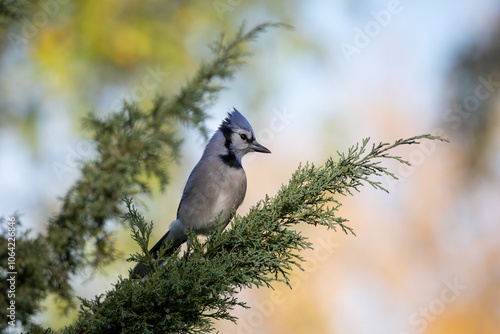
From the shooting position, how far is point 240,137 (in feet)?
9.30

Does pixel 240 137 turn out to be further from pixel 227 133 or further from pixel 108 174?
pixel 108 174

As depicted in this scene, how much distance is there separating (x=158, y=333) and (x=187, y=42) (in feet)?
13.6

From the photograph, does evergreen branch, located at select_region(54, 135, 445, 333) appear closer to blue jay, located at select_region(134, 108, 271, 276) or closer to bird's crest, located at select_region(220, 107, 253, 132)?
blue jay, located at select_region(134, 108, 271, 276)

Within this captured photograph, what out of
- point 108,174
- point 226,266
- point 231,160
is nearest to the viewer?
point 226,266

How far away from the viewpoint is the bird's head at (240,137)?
282 centimetres

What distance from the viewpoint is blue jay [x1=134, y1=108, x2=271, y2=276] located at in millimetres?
2660

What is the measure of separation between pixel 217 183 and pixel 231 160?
0.65ft

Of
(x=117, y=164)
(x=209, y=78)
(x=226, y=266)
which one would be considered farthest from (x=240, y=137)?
(x=226, y=266)

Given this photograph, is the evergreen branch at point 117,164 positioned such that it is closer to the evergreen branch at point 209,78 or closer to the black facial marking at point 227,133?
the evergreen branch at point 209,78

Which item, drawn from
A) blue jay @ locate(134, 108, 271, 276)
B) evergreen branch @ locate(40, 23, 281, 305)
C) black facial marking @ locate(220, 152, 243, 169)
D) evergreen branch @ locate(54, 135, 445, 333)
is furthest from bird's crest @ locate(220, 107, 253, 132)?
evergreen branch @ locate(54, 135, 445, 333)

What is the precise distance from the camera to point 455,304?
6.21 meters

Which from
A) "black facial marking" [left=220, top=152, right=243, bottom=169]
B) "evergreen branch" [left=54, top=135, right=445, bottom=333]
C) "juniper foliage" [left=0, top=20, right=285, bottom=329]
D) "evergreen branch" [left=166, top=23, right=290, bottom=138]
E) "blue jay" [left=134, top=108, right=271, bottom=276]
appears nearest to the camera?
"evergreen branch" [left=54, top=135, right=445, bottom=333]

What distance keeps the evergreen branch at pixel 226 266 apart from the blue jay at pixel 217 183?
3.47 ft

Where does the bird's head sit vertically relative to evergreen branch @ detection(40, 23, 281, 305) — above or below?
above
